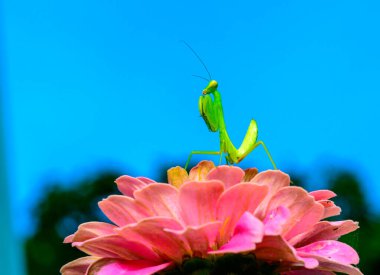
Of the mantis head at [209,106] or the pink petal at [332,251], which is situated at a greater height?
the mantis head at [209,106]

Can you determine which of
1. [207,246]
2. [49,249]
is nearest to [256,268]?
[207,246]

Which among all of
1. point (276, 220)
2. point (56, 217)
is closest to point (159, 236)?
point (276, 220)

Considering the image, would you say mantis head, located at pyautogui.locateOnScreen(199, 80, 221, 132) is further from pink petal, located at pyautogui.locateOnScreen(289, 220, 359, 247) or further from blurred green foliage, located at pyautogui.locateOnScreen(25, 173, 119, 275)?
blurred green foliage, located at pyautogui.locateOnScreen(25, 173, 119, 275)

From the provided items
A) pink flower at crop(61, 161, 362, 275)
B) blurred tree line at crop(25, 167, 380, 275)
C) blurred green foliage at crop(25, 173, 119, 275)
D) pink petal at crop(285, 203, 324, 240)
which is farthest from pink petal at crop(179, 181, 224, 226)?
blurred green foliage at crop(25, 173, 119, 275)

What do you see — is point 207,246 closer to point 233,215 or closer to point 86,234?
point 233,215

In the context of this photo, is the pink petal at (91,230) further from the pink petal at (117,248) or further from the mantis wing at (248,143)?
the mantis wing at (248,143)

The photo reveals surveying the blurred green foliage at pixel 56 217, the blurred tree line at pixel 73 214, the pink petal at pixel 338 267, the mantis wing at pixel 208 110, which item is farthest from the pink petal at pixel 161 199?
the blurred green foliage at pixel 56 217
